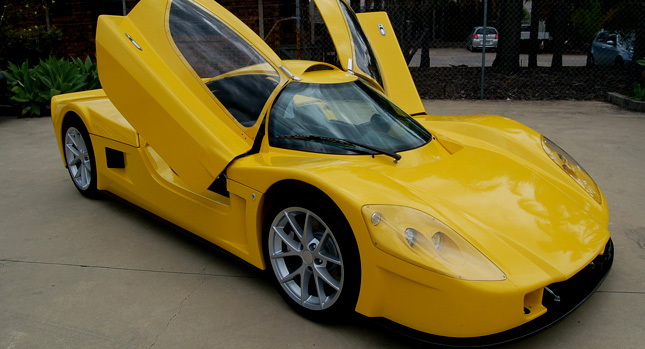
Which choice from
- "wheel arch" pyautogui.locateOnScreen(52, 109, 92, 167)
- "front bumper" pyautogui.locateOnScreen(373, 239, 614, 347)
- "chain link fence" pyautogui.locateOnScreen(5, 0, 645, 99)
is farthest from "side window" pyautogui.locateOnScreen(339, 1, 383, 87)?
"chain link fence" pyautogui.locateOnScreen(5, 0, 645, 99)

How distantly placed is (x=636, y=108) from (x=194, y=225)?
26.2ft

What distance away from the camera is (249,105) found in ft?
11.0

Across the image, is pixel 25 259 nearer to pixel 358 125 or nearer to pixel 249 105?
pixel 249 105

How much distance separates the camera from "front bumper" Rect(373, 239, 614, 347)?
2.29 meters

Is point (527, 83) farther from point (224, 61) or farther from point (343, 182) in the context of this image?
point (343, 182)

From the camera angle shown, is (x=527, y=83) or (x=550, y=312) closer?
(x=550, y=312)

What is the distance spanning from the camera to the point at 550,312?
2406mm

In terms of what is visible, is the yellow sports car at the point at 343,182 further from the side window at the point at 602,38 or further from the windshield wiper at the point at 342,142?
the side window at the point at 602,38

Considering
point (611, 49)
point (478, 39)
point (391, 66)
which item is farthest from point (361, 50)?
point (478, 39)

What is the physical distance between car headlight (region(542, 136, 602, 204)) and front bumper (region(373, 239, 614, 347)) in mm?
685

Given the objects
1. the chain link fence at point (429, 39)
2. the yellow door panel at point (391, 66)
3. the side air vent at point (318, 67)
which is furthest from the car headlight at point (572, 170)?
the chain link fence at point (429, 39)

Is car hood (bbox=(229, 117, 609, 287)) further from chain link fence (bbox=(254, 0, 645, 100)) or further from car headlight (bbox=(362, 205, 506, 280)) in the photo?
chain link fence (bbox=(254, 0, 645, 100))

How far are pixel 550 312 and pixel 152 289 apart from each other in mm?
2238

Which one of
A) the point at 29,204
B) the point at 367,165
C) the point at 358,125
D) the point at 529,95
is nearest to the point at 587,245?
the point at 367,165
